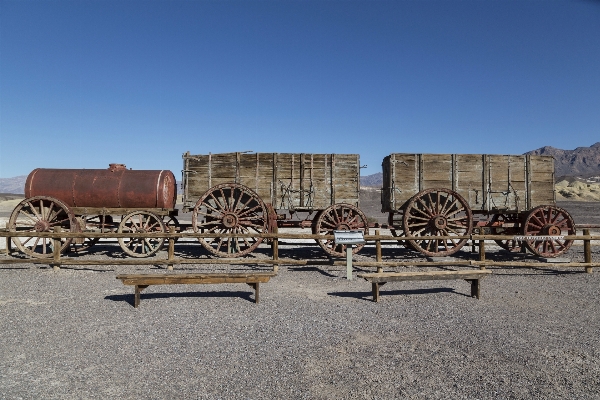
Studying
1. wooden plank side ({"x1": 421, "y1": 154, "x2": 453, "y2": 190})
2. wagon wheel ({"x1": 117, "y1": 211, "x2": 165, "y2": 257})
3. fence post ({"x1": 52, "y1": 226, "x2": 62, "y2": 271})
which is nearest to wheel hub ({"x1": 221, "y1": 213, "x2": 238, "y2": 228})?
wagon wheel ({"x1": 117, "y1": 211, "x2": 165, "y2": 257})

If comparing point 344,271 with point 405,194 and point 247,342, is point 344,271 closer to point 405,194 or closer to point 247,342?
point 405,194

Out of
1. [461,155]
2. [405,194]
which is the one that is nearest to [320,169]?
[405,194]

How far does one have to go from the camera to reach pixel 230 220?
10109 mm

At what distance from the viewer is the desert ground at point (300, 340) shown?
3488mm

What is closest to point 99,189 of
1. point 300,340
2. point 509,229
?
point 300,340

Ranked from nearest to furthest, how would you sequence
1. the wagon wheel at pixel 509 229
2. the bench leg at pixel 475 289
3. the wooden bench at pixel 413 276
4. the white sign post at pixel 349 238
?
the wooden bench at pixel 413 276 < the bench leg at pixel 475 289 < the white sign post at pixel 349 238 < the wagon wheel at pixel 509 229

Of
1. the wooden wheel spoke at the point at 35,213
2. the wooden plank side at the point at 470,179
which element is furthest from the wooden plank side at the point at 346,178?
the wooden wheel spoke at the point at 35,213

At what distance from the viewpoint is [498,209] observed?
10.5m

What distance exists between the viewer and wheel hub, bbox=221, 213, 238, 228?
10.1m

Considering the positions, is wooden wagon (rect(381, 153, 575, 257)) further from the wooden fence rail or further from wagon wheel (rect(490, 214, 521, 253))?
the wooden fence rail

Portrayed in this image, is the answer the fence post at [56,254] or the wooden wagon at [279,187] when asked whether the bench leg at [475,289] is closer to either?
the wooden wagon at [279,187]

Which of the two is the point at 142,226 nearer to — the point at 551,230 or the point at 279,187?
the point at 279,187

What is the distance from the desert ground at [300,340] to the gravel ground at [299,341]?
2 cm

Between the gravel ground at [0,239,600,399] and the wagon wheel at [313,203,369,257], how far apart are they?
8.47 ft
